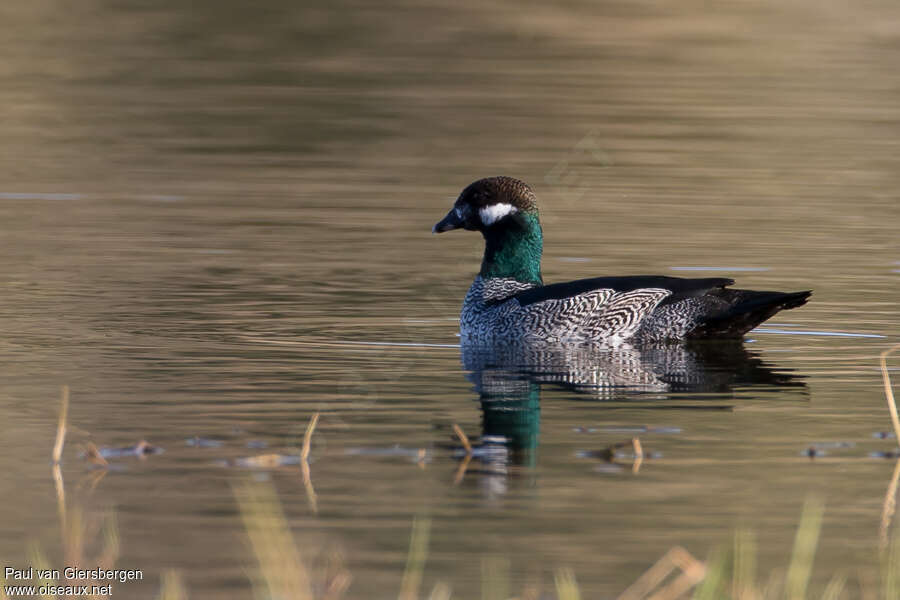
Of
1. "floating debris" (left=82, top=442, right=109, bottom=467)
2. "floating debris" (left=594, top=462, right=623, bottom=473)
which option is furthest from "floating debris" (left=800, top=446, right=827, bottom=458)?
"floating debris" (left=82, top=442, right=109, bottom=467)

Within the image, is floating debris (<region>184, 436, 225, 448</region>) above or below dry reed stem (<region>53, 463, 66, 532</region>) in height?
above

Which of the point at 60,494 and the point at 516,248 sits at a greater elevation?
the point at 516,248

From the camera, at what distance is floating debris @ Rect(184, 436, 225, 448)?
28.6 feet

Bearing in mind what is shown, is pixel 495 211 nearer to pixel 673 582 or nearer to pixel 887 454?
pixel 887 454

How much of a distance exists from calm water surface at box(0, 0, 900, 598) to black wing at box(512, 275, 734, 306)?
0.47m

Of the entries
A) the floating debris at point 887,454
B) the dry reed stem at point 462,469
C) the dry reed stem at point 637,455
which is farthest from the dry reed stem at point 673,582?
the floating debris at point 887,454

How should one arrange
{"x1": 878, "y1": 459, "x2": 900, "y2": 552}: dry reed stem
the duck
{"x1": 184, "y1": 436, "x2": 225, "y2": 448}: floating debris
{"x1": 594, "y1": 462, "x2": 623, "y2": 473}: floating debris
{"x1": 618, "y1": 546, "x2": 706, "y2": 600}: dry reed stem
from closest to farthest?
{"x1": 618, "y1": 546, "x2": 706, "y2": 600}: dry reed stem → {"x1": 878, "y1": 459, "x2": 900, "y2": 552}: dry reed stem → {"x1": 594, "y1": 462, "x2": 623, "y2": 473}: floating debris → {"x1": 184, "y1": 436, "x2": 225, "y2": 448}: floating debris → the duck

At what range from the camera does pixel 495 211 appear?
13375 millimetres

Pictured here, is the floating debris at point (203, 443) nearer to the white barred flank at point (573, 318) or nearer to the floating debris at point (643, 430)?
the floating debris at point (643, 430)

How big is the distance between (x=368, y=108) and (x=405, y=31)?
9315 mm

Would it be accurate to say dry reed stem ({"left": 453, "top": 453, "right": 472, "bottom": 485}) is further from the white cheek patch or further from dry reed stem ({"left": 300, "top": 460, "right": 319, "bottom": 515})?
the white cheek patch

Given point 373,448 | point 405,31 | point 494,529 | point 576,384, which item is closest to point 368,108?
point 405,31

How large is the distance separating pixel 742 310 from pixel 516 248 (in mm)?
2137

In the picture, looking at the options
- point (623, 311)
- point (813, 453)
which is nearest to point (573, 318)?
point (623, 311)
